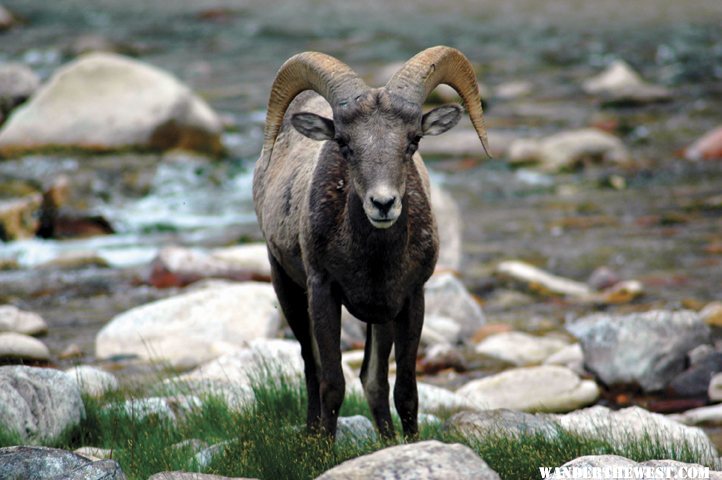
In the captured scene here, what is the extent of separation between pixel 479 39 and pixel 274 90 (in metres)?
22.5

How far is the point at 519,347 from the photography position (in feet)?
36.3

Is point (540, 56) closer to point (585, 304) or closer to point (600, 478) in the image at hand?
point (585, 304)

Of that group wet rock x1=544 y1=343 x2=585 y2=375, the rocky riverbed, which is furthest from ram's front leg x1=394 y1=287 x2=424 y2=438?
wet rock x1=544 y1=343 x2=585 y2=375

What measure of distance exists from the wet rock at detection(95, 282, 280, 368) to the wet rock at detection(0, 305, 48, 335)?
848 millimetres

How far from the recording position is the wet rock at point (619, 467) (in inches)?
207

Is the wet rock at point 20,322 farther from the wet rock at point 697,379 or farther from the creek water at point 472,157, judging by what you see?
the wet rock at point 697,379

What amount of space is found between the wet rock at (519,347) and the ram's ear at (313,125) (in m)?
4.92

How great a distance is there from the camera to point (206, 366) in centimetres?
948

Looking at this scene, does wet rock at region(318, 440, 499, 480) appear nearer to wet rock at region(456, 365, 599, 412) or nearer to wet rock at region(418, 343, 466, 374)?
wet rock at region(456, 365, 599, 412)

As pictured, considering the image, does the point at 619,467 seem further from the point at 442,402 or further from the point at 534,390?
the point at 534,390

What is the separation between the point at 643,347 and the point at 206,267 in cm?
558

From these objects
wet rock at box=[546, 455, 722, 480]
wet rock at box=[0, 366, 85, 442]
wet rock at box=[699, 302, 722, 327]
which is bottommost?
wet rock at box=[699, 302, 722, 327]

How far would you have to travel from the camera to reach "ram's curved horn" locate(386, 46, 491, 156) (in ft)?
20.8

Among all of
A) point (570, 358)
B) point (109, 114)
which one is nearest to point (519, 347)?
point (570, 358)
